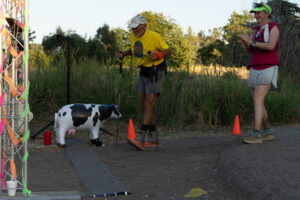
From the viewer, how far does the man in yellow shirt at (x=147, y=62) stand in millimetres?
5812

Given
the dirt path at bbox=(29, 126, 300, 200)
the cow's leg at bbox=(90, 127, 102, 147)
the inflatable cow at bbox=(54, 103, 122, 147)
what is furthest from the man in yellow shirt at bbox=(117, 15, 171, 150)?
the cow's leg at bbox=(90, 127, 102, 147)

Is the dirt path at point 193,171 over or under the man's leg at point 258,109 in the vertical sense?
under

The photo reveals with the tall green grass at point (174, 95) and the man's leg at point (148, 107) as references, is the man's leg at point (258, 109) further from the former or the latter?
the tall green grass at point (174, 95)

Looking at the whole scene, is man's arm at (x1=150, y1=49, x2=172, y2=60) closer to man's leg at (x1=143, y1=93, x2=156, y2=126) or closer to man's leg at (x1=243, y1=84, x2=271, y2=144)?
man's leg at (x1=143, y1=93, x2=156, y2=126)

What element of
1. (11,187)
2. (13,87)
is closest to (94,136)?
(11,187)

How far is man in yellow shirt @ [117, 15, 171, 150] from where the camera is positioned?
581cm

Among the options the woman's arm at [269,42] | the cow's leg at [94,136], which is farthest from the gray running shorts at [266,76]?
the cow's leg at [94,136]

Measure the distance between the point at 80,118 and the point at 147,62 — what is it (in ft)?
4.45

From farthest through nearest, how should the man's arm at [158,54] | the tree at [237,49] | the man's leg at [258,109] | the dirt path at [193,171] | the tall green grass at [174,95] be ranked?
the tree at [237,49], the tall green grass at [174,95], the man's arm at [158,54], the man's leg at [258,109], the dirt path at [193,171]

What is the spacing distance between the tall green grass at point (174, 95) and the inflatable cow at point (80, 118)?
209 centimetres

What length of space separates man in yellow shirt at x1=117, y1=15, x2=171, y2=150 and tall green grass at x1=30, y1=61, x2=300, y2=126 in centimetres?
241

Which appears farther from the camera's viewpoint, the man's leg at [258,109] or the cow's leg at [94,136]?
the cow's leg at [94,136]

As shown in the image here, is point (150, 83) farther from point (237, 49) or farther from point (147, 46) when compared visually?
point (237, 49)

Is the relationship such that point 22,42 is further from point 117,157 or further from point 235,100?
point 235,100
